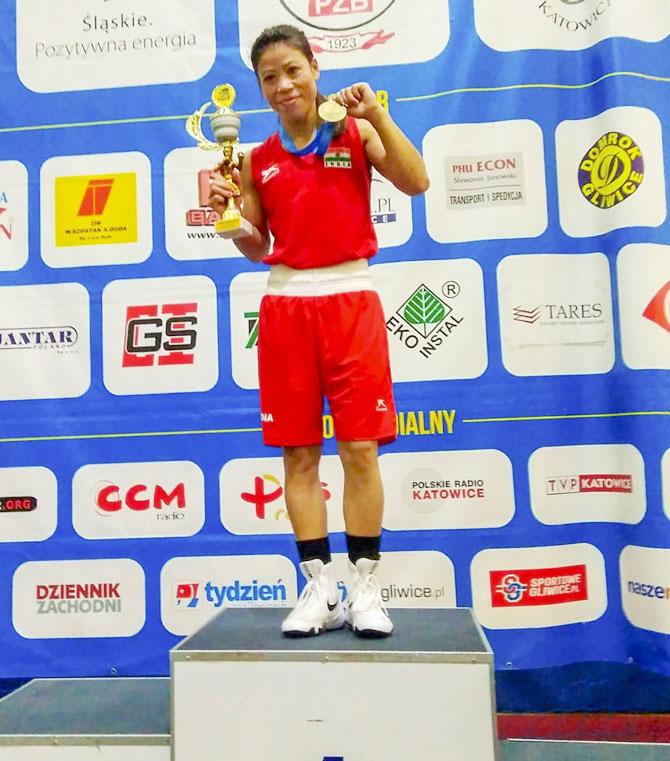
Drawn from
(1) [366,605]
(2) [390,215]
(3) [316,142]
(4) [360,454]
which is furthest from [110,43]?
(1) [366,605]

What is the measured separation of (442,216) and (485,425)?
78 cm

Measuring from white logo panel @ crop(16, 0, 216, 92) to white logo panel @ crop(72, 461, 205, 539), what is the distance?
149cm

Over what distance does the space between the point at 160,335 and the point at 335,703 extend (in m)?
1.57

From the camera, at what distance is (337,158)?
5.58ft

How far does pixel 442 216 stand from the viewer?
2.59 meters

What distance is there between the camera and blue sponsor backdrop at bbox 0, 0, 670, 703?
2475 mm

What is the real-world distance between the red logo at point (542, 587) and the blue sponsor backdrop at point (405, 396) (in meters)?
0.10

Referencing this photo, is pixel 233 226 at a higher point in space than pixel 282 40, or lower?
lower

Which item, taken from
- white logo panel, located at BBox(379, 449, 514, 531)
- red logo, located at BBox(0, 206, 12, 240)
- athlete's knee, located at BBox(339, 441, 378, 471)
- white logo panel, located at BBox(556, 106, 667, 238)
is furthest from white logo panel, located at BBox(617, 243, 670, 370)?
red logo, located at BBox(0, 206, 12, 240)

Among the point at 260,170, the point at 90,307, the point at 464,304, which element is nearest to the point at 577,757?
the point at 464,304

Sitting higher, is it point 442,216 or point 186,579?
point 442,216

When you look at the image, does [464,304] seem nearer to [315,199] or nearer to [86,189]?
[315,199]

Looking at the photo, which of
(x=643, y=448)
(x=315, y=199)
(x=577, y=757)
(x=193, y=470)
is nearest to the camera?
(x=315, y=199)

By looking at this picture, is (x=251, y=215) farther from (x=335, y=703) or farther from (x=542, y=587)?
(x=542, y=587)
